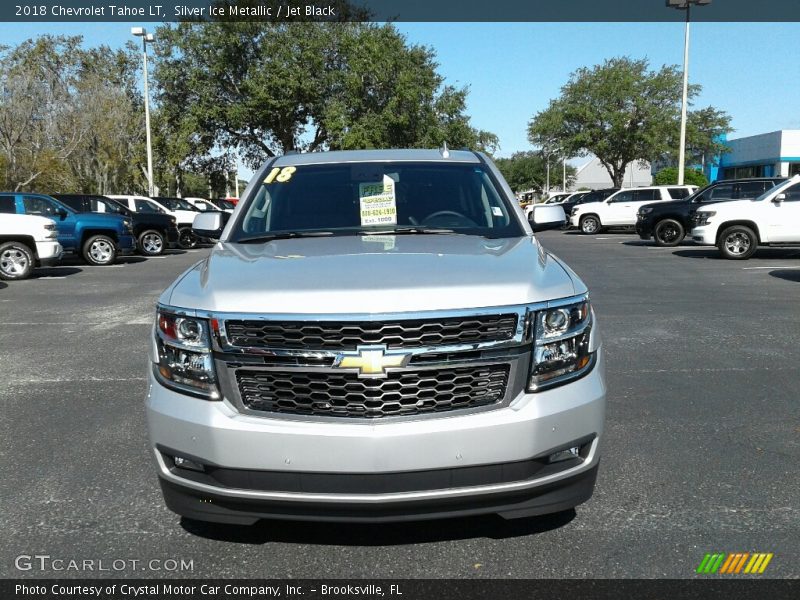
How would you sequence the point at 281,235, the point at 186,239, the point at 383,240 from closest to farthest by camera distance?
the point at 383,240, the point at 281,235, the point at 186,239

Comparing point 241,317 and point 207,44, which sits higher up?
point 207,44

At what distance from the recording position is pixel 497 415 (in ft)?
9.63

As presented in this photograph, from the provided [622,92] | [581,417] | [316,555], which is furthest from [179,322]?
[622,92]

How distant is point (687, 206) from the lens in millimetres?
22594

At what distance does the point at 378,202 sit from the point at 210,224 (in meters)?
1.07

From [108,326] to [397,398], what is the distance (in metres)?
7.52

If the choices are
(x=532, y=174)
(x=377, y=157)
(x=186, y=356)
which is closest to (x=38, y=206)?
(x=377, y=157)

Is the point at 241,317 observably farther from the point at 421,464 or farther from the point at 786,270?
the point at 786,270

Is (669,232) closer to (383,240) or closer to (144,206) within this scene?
(144,206)

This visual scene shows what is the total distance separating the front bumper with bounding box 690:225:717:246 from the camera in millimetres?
17953

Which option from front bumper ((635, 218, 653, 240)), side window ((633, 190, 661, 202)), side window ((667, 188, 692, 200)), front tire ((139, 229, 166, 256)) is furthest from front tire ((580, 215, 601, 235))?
front tire ((139, 229, 166, 256))

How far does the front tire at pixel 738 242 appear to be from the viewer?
1761 centimetres

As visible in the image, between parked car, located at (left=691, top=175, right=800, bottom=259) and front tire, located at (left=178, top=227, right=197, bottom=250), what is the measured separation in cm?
1543

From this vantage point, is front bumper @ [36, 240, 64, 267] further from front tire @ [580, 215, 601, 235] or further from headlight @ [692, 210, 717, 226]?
front tire @ [580, 215, 601, 235]
